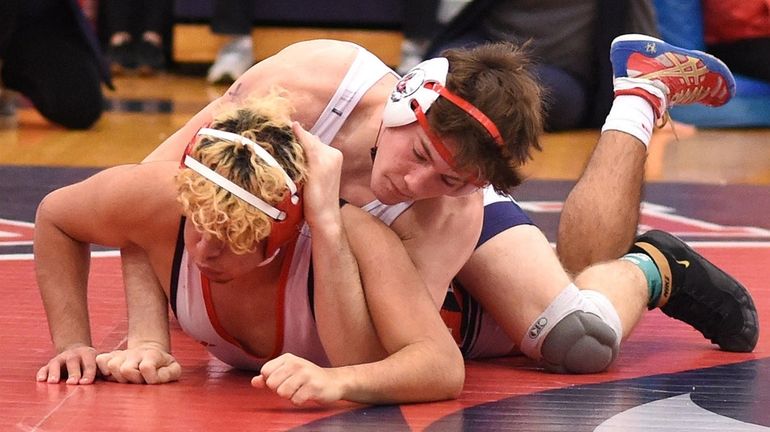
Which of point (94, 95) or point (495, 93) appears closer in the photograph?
point (495, 93)

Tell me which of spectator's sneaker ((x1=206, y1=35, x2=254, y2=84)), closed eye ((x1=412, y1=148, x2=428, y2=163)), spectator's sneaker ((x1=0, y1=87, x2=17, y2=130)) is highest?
closed eye ((x1=412, y1=148, x2=428, y2=163))

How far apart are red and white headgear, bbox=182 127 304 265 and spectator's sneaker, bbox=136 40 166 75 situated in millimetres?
6728

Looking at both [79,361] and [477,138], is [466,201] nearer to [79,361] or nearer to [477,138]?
[477,138]

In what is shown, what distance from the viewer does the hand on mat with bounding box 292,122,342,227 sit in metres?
2.73

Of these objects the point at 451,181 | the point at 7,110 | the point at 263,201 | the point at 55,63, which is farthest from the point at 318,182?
the point at 7,110

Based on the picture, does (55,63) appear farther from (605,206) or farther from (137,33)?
(605,206)

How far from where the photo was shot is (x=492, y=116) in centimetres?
279

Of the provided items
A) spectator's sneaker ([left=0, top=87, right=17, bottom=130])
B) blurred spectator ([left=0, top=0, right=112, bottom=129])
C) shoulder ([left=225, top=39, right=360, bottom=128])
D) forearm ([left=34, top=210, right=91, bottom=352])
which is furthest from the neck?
spectator's sneaker ([left=0, top=87, right=17, bottom=130])

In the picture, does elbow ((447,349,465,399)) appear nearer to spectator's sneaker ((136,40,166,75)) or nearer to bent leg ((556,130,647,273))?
bent leg ((556,130,647,273))

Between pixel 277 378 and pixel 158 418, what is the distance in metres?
0.25

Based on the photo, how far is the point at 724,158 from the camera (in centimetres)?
683

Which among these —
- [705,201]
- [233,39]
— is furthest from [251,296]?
[233,39]

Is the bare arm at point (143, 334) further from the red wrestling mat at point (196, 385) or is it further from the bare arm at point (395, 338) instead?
the bare arm at point (395, 338)

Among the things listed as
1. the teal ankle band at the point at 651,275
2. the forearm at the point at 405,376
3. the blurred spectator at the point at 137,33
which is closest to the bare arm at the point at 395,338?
the forearm at the point at 405,376
